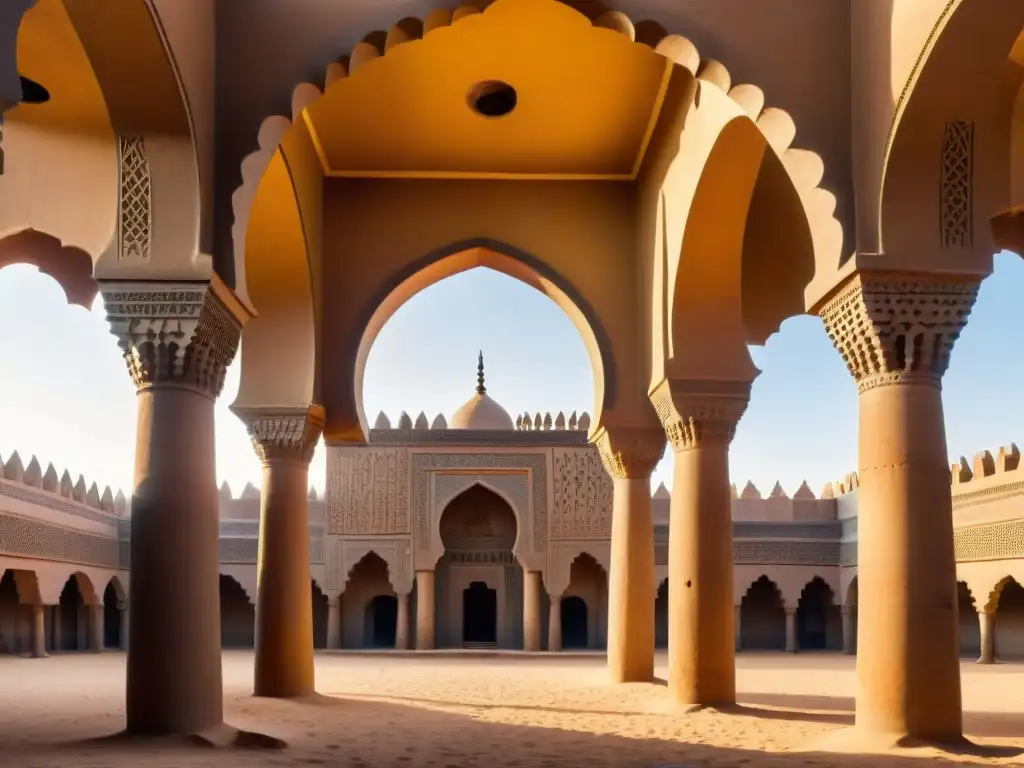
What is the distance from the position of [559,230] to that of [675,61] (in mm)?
4384

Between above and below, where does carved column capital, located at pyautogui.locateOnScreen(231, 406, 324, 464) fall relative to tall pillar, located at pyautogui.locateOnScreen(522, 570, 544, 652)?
above

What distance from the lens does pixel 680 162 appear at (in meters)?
9.96

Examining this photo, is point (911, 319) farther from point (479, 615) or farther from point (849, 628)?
point (479, 615)

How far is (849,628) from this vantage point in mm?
23531

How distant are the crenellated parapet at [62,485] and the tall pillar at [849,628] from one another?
1453 cm

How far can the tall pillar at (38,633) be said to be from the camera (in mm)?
19906

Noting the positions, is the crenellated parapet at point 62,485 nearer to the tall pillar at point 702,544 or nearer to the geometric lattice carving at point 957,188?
the tall pillar at point 702,544

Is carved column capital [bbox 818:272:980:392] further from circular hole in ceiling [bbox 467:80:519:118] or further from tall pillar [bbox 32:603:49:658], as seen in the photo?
tall pillar [bbox 32:603:49:658]

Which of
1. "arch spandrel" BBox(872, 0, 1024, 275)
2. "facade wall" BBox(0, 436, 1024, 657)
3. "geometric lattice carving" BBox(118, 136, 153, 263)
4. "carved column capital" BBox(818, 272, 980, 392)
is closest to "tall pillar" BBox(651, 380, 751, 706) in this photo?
"carved column capital" BBox(818, 272, 980, 392)

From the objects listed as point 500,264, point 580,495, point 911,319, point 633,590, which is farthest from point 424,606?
point 911,319

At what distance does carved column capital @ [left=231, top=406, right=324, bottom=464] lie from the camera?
432 inches

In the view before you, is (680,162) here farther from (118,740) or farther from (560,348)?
(560,348)

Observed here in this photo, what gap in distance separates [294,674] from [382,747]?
3264 millimetres

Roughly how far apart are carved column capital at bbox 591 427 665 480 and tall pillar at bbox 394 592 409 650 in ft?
38.2
